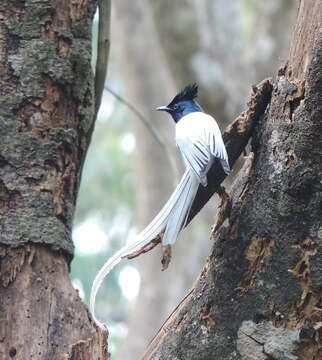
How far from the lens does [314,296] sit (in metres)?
2.03

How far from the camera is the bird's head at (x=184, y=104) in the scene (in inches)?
96.9

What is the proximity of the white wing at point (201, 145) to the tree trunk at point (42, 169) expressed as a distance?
444 millimetres

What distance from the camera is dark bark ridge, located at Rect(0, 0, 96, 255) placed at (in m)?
2.42

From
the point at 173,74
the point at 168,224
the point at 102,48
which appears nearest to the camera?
the point at 168,224

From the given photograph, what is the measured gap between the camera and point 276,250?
6.73ft

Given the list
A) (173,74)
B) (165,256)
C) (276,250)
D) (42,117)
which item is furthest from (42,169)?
(173,74)

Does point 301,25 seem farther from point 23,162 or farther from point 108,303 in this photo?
point 108,303

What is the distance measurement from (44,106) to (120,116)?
13.8 m

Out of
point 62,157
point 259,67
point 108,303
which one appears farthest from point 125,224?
point 62,157

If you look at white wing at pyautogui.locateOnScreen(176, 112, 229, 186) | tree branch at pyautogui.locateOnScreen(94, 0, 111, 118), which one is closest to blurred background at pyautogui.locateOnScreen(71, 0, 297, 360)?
tree branch at pyautogui.locateOnScreen(94, 0, 111, 118)

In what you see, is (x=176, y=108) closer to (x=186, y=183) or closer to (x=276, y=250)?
(x=186, y=183)

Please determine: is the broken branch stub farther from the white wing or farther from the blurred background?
the blurred background

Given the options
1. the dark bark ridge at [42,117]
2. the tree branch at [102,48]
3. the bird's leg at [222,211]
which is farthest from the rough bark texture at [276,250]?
the tree branch at [102,48]

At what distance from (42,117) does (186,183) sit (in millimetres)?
544
